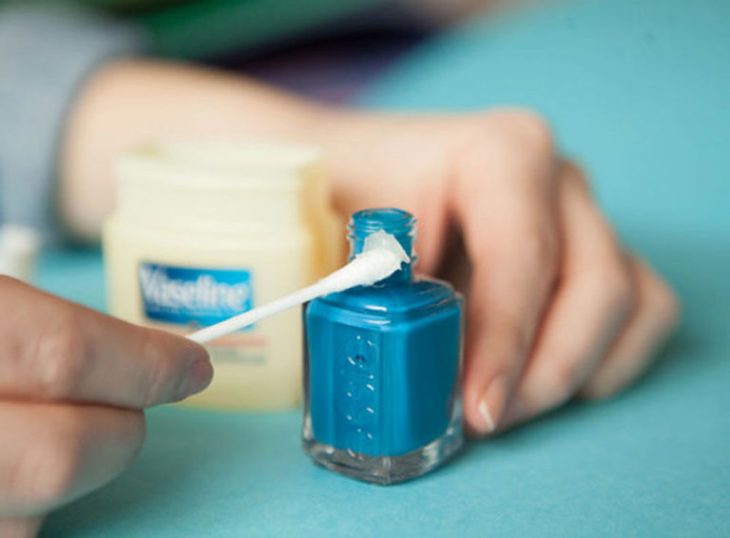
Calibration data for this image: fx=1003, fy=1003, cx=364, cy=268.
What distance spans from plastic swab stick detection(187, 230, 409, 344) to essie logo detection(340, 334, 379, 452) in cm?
3

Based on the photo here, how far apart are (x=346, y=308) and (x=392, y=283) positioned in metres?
0.03

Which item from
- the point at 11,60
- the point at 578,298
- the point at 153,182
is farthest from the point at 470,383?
the point at 11,60

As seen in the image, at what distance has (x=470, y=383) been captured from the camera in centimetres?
66

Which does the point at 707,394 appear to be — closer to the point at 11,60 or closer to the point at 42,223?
the point at 42,223

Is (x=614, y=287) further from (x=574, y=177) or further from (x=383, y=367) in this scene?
(x=383, y=367)

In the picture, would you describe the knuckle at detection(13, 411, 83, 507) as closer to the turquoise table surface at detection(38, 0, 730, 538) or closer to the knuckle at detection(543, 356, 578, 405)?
the turquoise table surface at detection(38, 0, 730, 538)

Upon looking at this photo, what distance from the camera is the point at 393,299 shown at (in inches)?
23.3

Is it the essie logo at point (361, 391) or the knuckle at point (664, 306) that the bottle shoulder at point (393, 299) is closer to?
the essie logo at point (361, 391)

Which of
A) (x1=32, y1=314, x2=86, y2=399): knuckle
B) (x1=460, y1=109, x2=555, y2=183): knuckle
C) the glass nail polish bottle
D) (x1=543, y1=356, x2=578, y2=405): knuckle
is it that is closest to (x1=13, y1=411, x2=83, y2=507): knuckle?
(x1=32, y1=314, x2=86, y2=399): knuckle

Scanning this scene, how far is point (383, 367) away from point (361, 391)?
0.02m

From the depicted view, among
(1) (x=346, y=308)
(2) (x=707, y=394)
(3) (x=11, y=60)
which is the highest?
(3) (x=11, y=60)

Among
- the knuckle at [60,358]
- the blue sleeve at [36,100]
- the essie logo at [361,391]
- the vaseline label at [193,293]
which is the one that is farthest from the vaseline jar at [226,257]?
the blue sleeve at [36,100]

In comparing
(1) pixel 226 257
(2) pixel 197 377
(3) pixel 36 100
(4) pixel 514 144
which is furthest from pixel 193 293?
(3) pixel 36 100

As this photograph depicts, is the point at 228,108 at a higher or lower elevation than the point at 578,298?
higher
